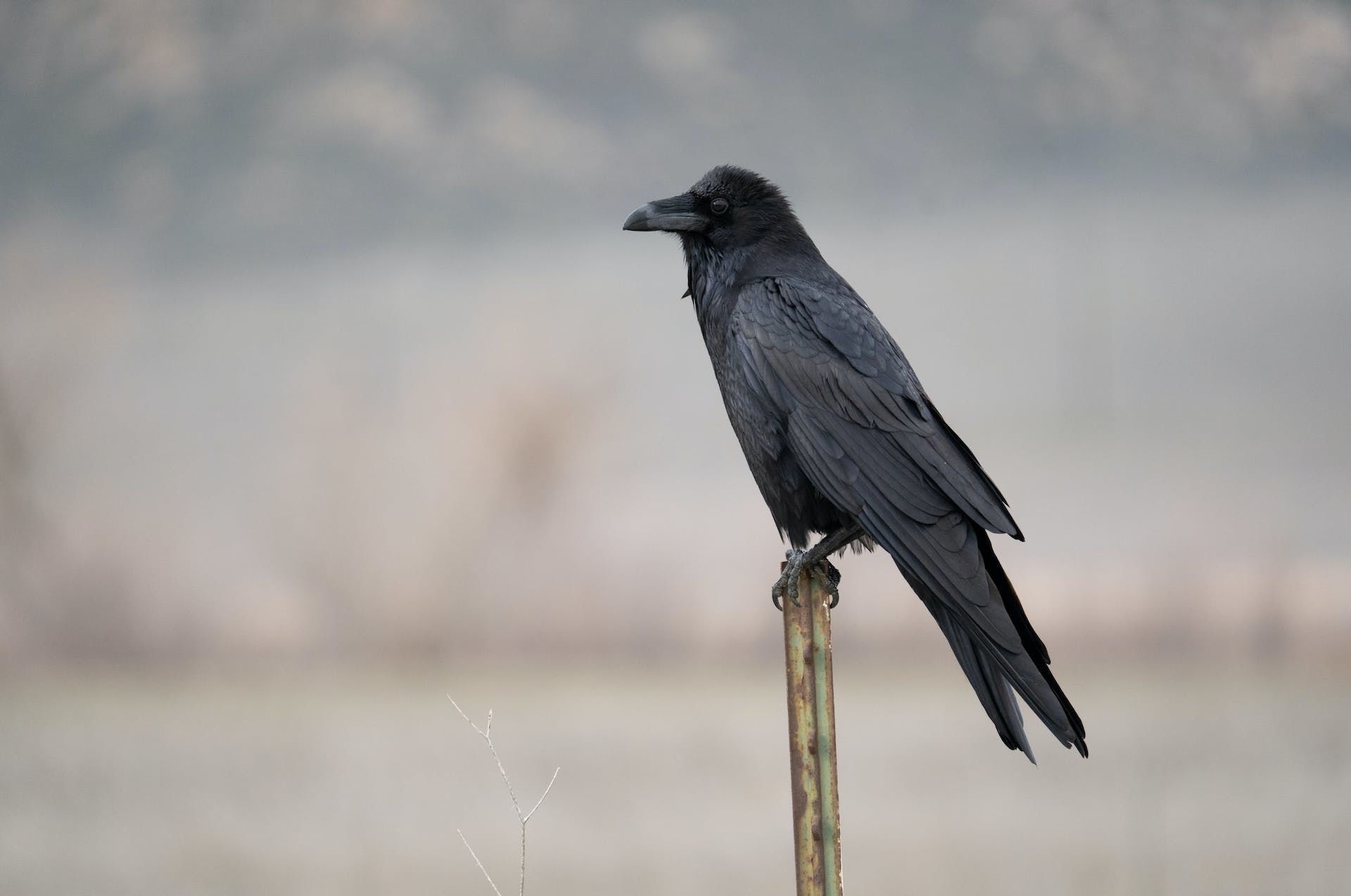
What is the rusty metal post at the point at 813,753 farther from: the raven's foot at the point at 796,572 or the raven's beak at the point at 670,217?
the raven's beak at the point at 670,217

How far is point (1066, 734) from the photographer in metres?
2.94

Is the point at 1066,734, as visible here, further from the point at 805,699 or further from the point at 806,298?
the point at 806,298

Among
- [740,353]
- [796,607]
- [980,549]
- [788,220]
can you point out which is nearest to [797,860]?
[796,607]

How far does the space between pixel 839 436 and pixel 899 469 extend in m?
0.22

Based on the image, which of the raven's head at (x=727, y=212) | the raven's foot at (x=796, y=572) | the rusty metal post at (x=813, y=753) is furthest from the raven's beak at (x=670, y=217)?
the rusty metal post at (x=813, y=753)

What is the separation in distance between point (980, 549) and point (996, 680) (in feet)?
1.29

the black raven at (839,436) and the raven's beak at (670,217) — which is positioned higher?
the raven's beak at (670,217)

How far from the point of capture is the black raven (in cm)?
315

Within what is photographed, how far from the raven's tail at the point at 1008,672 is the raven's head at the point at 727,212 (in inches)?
56.7

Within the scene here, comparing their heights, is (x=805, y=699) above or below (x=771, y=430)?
below

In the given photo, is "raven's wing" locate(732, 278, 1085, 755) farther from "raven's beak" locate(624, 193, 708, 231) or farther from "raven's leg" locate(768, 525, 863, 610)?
"raven's beak" locate(624, 193, 708, 231)

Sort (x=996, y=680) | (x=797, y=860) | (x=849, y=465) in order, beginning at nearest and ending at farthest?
1. (x=797, y=860)
2. (x=996, y=680)
3. (x=849, y=465)

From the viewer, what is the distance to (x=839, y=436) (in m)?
3.47

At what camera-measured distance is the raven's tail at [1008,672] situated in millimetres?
2963
